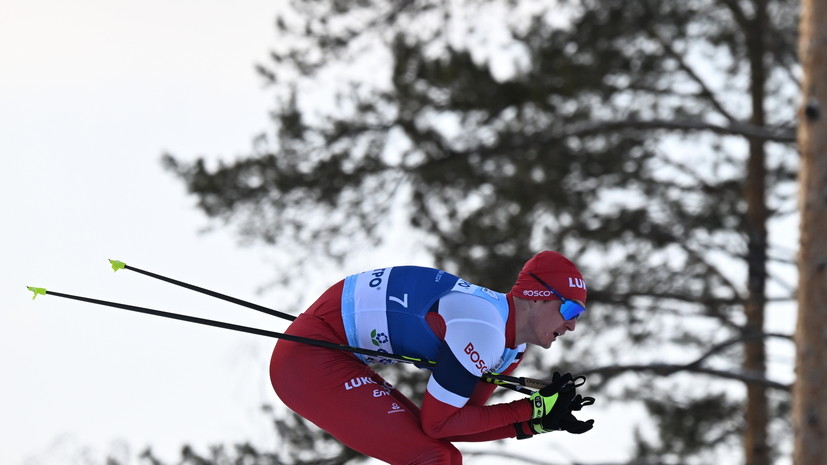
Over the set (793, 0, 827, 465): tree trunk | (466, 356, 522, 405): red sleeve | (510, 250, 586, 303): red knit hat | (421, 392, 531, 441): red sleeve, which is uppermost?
(793, 0, 827, 465): tree trunk

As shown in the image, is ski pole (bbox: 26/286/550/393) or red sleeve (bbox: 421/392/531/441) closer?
red sleeve (bbox: 421/392/531/441)

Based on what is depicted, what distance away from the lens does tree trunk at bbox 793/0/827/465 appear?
712 centimetres

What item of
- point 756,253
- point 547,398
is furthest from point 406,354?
point 756,253

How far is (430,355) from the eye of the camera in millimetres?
5059

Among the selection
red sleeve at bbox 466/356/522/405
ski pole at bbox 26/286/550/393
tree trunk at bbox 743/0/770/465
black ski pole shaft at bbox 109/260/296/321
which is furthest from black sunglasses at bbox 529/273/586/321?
tree trunk at bbox 743/0/770/465

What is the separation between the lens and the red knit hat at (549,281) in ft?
16.4

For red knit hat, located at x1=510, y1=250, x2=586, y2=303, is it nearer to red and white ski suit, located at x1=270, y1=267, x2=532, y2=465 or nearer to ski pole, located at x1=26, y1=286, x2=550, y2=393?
red and white ski suit, located at x1=270, y1=267, x2=532, y2=465

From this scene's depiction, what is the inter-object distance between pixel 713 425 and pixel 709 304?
2.22m

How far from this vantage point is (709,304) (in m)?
11.7

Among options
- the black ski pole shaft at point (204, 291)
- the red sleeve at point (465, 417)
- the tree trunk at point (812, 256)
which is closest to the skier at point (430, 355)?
the red sleeve at point (465, 417)

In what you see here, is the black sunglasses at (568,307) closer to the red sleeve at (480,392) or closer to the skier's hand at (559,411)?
the skier's hand at (559,411)

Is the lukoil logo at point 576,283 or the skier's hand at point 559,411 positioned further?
the lukoil logo at point 576,283

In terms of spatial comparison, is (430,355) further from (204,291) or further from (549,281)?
(204,291)

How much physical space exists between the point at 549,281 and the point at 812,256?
300cm
